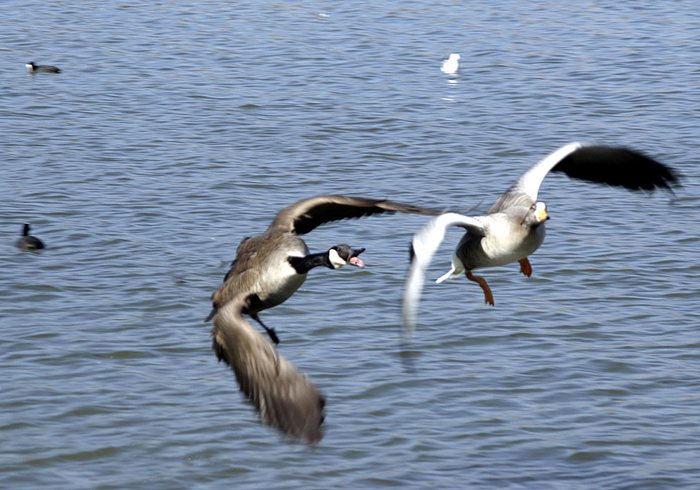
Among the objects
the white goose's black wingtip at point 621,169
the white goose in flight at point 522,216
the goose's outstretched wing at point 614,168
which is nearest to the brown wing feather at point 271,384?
the white goose in flight at point 522,216

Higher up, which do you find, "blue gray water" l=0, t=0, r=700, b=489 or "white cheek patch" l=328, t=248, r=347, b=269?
"white cheek patch" l=328, t=248, r=347, b=269

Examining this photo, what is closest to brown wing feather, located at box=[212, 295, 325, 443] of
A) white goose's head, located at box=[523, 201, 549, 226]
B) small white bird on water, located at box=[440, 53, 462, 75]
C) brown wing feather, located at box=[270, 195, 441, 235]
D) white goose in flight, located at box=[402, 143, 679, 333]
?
white goose in flight, located at box=[402, 143, 679, 333]

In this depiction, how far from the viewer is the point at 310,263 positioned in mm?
10086

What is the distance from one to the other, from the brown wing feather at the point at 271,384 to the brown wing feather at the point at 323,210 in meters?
1.26

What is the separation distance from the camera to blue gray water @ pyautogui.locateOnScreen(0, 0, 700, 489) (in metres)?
11.4

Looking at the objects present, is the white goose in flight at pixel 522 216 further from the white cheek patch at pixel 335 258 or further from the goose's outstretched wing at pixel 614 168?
the white cheek patch at pixel 335 258

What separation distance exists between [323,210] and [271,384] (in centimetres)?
188

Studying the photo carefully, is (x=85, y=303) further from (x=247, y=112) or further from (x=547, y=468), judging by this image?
(x=247, y=112)

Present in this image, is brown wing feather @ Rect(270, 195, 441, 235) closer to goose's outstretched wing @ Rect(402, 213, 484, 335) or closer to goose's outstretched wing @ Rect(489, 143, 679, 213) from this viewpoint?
goose's outstretched wing @ Rect(402, 213, 484, 335)

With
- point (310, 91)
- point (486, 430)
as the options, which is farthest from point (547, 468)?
point (310, 91)

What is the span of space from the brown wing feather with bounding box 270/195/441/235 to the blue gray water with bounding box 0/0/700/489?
1.89 m

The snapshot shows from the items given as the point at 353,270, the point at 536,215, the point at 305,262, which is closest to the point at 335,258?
the point at 305,262

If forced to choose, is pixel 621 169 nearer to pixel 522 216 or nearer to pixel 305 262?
pixel 522 216

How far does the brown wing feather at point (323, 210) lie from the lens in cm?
1011
